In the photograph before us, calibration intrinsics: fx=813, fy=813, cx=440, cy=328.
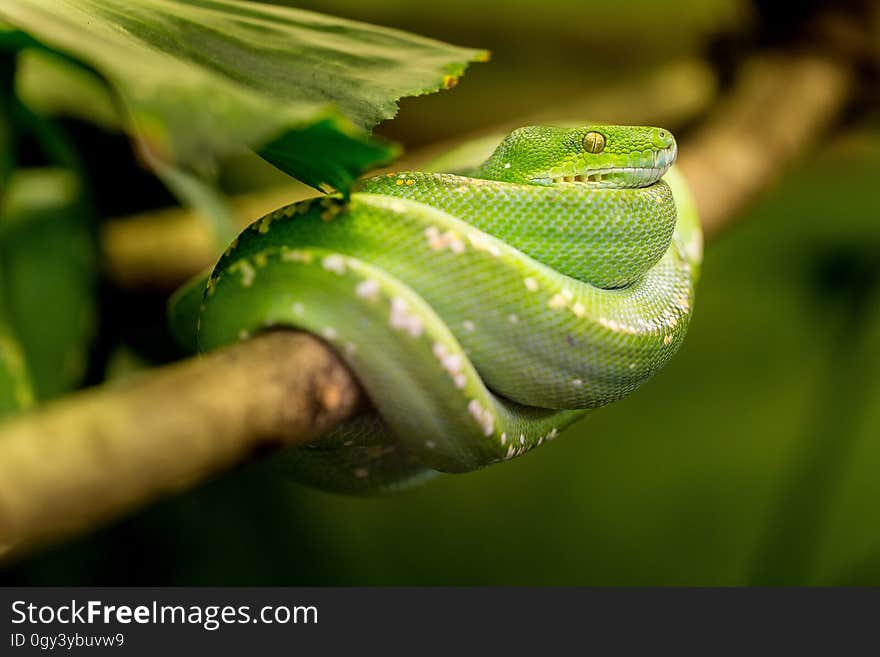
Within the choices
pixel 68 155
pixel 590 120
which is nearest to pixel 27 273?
pixel 68 155

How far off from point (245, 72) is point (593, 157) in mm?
522

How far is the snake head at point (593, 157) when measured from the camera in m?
1.10

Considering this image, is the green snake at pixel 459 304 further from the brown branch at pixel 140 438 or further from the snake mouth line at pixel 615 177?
the brown branch at pixel 140 438

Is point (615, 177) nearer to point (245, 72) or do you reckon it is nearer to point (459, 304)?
point (459, 304)

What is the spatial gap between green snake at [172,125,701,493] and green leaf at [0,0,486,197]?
97 millimetres

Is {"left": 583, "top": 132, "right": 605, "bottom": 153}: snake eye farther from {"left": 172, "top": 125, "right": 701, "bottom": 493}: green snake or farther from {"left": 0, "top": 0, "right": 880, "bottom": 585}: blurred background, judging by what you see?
{"left": 0, "top": 0, "right": 880, "bottom": 585}: blurred background

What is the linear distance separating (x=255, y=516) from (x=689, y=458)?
1429mm

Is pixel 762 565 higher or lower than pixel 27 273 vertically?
lower

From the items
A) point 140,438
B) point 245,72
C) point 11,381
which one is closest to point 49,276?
point 11,381

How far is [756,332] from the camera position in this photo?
112 inches

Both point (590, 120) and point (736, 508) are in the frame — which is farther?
point (736, 508)

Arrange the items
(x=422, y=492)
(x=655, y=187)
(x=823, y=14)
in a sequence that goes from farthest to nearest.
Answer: (x=422, y=492) < (x=823, y=14) < (x=655, y=187)

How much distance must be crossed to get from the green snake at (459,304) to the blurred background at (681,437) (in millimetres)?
1491

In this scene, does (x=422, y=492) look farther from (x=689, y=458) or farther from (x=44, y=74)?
(x=44, y=74)
